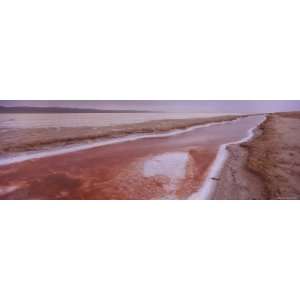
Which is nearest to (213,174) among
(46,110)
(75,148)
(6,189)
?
(75,148)

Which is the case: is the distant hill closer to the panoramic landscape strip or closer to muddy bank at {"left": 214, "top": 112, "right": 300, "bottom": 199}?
the panoramic landscape strip

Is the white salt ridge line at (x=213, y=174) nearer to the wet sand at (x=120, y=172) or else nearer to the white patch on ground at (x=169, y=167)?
the wet sand at (x=120, y=172)

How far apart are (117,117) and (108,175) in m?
1.12

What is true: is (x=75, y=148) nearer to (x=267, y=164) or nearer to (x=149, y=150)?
(x=149, y=150)

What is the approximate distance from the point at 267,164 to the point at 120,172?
4.51 feet

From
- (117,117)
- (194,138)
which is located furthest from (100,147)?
(194,138)

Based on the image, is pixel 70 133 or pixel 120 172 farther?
pixel 70 133

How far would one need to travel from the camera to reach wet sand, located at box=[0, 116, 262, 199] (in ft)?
5.68

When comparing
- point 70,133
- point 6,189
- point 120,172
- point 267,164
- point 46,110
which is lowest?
point 6,189

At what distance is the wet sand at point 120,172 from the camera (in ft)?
5.68

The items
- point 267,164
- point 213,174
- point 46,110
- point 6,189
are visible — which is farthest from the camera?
point 46,110

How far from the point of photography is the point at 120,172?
2008 millimetres

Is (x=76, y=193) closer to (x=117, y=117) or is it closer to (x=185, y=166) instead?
(x=185, y=166)

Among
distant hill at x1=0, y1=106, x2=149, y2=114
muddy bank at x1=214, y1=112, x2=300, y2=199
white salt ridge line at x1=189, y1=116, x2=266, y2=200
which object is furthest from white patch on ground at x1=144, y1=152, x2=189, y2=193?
distant hill at x1=0, y1=106, x2=149, y2=114
